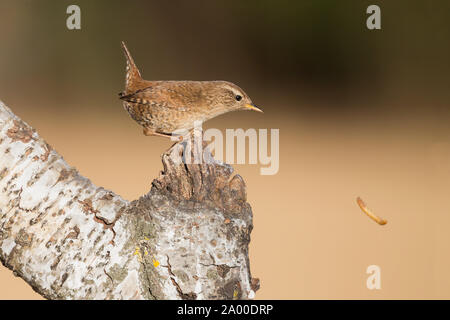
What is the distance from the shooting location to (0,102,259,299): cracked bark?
4.82 ft

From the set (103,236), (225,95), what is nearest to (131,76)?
(225,95)

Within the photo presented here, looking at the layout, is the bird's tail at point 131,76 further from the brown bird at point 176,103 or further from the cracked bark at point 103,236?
the cracked bark at point 103,236

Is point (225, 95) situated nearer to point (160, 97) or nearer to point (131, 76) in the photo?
point (160, 97)

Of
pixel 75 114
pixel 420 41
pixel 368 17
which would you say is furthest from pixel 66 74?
pixel 420 41

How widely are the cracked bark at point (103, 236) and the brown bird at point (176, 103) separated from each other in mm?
627

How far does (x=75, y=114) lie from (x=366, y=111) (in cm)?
348

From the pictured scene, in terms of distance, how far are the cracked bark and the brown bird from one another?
627mm

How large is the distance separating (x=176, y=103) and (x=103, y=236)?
0.82m

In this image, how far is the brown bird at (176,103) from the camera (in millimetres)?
2150

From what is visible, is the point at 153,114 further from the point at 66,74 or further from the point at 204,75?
the point at 66,74

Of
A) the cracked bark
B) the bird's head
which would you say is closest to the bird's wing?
the bird's head

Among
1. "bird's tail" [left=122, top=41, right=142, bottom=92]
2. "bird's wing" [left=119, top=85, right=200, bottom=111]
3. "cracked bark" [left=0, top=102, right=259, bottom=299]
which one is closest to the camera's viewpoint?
"cracked bark" [left=0, top=102, right=259, bottom=299]

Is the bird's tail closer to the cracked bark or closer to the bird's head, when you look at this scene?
the bird's head

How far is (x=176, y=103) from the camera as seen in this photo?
85.0 inches
